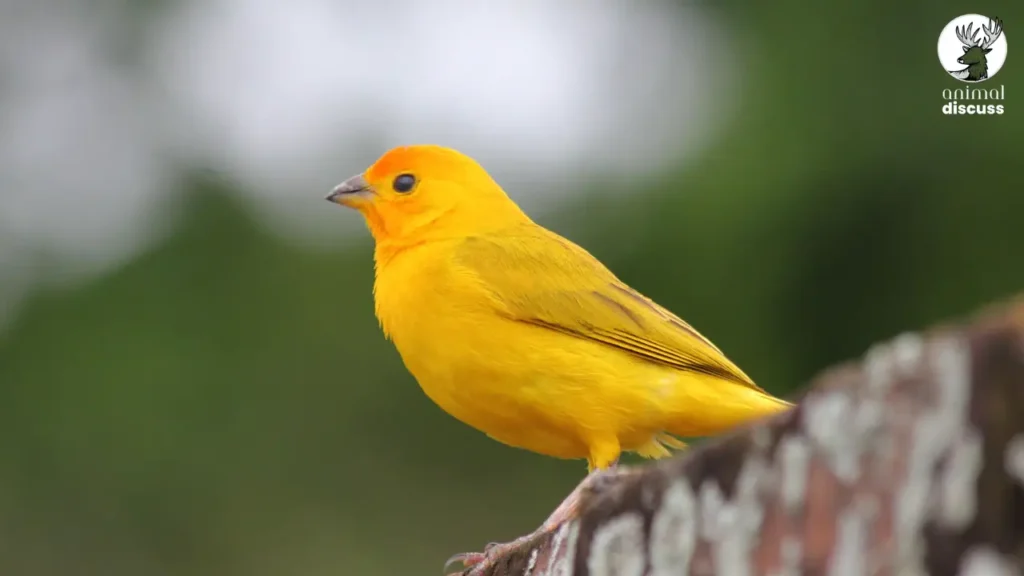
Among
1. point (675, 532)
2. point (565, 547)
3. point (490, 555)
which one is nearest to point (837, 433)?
point (675, 532)

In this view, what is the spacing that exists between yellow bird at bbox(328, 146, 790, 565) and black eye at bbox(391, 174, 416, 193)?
341 mm

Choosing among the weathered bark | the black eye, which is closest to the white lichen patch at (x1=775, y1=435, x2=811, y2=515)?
the weathered bark

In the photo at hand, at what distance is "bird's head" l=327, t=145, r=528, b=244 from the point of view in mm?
4094

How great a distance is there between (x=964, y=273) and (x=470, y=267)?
4.43 metres

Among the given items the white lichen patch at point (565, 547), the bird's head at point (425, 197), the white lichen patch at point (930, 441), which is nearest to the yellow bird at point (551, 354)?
the bird's head at point (425, 197)

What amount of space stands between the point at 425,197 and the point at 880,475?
110 inches

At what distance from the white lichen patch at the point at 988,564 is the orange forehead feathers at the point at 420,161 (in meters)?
3.00

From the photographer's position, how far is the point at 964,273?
7223mm

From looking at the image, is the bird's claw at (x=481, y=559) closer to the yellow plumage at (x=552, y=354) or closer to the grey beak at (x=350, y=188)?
the yellow plumage at (x=552, y=354)

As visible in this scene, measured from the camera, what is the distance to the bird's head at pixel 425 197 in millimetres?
4094

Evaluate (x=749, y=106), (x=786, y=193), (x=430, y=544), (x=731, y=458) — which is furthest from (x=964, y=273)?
(x=731, y=458)

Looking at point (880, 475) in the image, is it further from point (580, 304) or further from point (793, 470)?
point (580, 304)

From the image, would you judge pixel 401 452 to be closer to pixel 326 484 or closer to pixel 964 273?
pixel 326 484

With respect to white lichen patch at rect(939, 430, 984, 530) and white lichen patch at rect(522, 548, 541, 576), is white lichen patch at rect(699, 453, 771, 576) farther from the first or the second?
white lichen patch at rect(522, 548, 541, 576)
